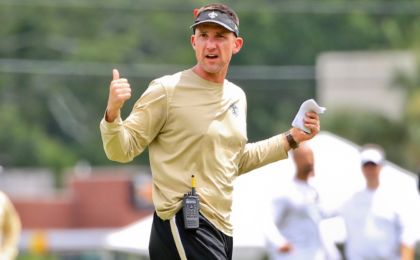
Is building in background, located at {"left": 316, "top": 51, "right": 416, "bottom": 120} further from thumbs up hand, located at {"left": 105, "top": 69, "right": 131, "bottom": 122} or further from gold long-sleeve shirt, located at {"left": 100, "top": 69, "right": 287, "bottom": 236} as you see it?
thumbs up hand, located at {"left": 105, "top": 69, "right": 131, "bottom": 122}

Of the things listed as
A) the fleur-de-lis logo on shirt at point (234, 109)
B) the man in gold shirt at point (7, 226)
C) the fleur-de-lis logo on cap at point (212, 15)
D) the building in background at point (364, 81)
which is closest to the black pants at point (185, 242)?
the fleur-de-lis logo on shirt at point (234, 109)

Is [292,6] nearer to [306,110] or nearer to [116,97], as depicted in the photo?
[306,110]

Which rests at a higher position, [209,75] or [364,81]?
[209,75]

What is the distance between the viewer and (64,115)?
82.9 meters

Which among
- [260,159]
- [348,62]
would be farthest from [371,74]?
[260,159]

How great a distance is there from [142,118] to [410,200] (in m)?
7.59

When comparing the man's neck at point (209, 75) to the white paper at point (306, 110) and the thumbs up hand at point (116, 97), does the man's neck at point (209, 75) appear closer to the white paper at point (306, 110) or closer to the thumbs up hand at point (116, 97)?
the white paper at point (306, 110)

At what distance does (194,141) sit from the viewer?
891 centimetres

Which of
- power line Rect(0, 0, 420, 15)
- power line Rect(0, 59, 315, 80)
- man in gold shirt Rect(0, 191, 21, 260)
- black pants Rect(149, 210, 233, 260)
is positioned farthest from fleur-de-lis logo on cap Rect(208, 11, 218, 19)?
power line Rect(0, 0, 420, 15)

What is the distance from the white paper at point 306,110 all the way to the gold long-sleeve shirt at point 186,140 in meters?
0.40

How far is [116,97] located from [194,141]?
2.17 ft

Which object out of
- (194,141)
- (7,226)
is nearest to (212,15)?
(194,141)

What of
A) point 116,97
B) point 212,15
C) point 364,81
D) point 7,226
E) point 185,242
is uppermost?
point 212,15

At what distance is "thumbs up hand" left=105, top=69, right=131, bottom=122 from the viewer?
8.42 meters
